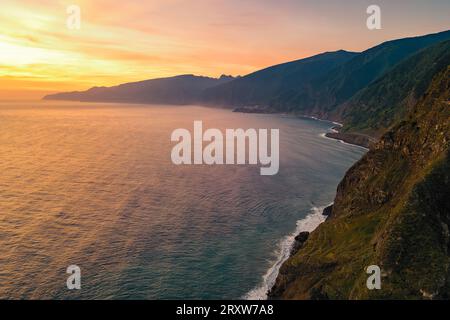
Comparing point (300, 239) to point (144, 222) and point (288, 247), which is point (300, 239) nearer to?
point (288, 247)

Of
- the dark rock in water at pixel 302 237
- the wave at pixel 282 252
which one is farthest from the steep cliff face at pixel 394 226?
the dark rock in water at pixel 302 237

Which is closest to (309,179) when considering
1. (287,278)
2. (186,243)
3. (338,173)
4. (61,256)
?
(338,173)

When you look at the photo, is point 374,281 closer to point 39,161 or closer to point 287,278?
point 287,278

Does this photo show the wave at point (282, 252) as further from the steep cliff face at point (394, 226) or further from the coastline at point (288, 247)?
the steep cliff face at point (394, 226)

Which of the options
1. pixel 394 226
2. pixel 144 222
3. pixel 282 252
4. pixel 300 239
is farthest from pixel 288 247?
pixel 144 222

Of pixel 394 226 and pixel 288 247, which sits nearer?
pixel 394 226

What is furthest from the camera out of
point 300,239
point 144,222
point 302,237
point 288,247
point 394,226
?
point 144,222

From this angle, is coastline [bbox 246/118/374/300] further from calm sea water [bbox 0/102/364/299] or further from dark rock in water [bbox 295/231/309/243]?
calm sea water [bbox 0/102/364/299]
